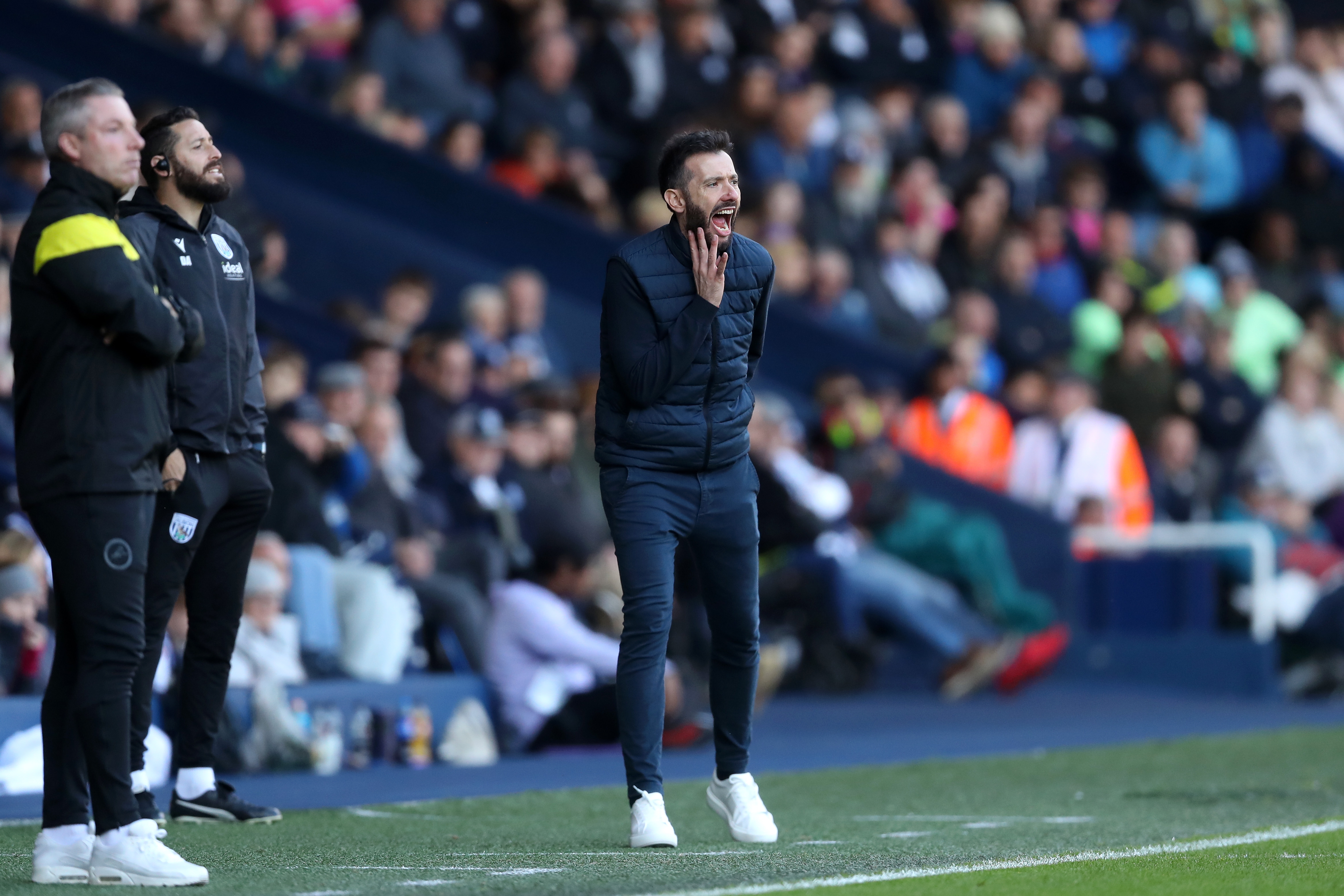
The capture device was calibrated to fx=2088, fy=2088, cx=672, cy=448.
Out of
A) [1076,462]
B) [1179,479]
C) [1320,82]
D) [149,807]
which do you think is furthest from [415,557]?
[1320,82]

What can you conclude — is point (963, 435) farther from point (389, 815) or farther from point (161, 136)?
point (161, 136)

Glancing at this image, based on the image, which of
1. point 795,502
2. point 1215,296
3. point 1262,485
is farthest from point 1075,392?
point 1215,296

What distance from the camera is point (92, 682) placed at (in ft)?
16.0

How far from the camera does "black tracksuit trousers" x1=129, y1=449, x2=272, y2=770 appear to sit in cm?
598

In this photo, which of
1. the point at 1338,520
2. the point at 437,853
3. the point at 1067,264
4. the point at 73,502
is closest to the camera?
the point at 73,502

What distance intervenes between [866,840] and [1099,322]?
35.3ft

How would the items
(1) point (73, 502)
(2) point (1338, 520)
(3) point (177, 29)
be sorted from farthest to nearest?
(2) point (1338, 520)
(3) point (177, 29)
(1) point (73, 502)

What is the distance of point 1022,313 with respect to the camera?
16.2 meters

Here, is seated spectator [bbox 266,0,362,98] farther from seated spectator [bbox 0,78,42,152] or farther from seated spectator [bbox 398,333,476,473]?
seated spectator [bbox 398,333,476,473]

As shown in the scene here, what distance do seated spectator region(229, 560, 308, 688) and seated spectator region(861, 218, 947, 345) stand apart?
752 centimetres

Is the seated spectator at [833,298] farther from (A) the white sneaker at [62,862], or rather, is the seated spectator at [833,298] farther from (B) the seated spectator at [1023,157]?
(A) the white sneaker at [62,862]

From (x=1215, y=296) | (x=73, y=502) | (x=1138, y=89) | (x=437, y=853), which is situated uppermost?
(x=1138, y=89)

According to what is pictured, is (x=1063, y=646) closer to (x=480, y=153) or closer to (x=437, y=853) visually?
(x=480, y=153)

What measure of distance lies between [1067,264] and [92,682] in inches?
519
